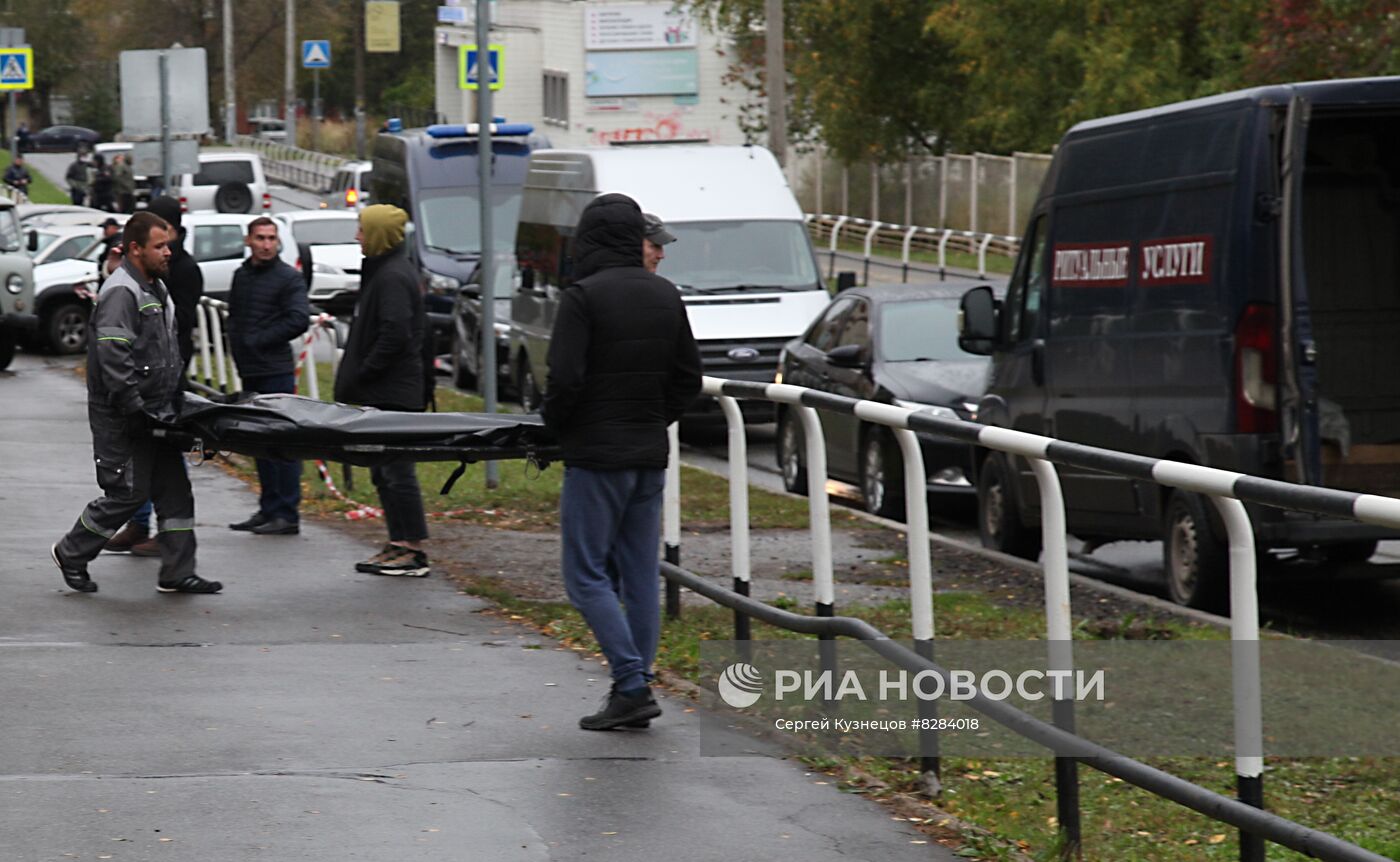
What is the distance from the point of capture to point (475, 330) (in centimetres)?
2327

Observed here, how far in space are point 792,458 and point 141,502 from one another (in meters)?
3.27

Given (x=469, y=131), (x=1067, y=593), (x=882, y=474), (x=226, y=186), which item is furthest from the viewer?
(x=226, y=186)

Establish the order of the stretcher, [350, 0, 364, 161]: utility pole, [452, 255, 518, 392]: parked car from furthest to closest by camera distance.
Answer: [350, 0, 364, 161]: utility pole
[452, 255, 518, 392]: parked car
the stretcher

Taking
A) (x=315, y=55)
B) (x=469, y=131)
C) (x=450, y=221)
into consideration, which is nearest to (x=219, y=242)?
(x=469, y=131)

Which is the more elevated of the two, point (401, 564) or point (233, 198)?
point (233, 198)

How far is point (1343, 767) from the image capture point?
15.9 feet

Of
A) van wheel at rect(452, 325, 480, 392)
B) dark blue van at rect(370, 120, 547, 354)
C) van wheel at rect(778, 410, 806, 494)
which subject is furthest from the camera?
dark blue van at rect(370, 120, 547, 354)

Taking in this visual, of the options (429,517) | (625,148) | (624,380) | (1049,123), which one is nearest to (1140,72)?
(1049,123)

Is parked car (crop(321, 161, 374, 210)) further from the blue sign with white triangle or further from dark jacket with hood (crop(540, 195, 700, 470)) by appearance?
dark jacket with hood (crop(540, 195, 700, 470))

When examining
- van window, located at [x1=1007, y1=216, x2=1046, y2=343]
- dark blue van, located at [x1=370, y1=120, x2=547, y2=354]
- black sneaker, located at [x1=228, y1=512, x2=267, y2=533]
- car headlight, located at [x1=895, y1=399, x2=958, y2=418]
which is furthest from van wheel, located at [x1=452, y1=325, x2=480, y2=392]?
van window, located at [x1=1007, y1=216, x2=1046, y2=343]

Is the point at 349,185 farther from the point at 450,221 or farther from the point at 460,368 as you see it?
the point at 460,368

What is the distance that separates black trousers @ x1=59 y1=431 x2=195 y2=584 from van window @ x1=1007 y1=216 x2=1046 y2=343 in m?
4.61

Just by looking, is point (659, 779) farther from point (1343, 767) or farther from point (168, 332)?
point (168, 332)

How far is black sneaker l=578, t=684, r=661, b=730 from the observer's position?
7055 millimetres
